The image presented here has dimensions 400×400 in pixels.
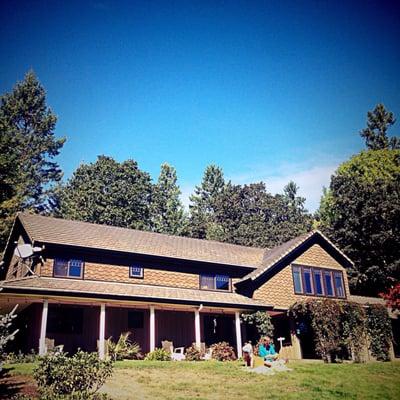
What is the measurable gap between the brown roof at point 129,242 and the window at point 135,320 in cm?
338

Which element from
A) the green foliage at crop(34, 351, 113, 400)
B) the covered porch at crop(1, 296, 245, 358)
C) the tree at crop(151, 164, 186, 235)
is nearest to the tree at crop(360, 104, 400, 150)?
the tree at crop(151, 164, 186, 235)

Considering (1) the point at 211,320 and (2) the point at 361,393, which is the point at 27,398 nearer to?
(2) the point at 361,393

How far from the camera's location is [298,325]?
82.3ft

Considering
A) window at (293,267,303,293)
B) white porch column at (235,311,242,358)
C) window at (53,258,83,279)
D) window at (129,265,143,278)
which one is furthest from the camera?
window at (293,267,303,293)

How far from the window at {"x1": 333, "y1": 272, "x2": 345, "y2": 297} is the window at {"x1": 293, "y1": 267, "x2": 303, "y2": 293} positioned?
10.3 ft

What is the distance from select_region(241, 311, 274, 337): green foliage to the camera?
22984 mm

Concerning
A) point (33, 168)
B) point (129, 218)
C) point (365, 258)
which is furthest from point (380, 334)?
point (33, 168)

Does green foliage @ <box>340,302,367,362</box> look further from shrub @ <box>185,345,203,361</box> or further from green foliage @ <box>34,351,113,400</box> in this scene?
green foliage @ <box>34,351,113,400</box>

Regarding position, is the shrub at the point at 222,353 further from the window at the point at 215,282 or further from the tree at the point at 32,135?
the tree at the point at 32,135

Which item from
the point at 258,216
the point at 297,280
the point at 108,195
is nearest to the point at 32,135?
the point at 108,195

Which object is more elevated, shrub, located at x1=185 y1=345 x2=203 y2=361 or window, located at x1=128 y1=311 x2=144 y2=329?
window, located at x1=128 y1=311 x2=144 y2=329

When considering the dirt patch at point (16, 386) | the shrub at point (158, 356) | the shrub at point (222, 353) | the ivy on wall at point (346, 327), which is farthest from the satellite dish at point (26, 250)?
the ivy on wall at point (346, 327)

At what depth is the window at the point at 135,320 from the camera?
22.0 m

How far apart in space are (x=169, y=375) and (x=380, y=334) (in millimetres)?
14847
